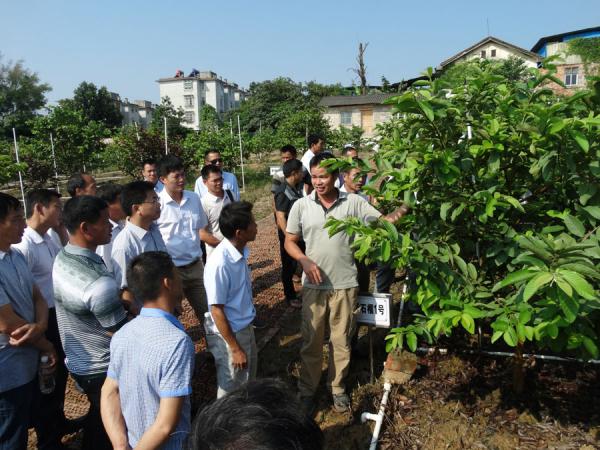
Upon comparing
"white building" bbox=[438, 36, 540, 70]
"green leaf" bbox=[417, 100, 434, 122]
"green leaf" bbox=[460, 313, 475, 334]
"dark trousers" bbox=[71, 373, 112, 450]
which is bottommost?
"dark trousers" bbox=[71, 373, 112, 450]

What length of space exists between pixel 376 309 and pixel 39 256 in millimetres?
2635

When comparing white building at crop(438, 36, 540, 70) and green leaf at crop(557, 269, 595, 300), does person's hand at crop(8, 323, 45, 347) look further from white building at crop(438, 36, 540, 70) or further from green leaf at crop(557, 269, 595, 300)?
white building at crop(438, 36, 540, 70)

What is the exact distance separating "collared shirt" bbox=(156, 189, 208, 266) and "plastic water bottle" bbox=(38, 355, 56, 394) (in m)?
1.64

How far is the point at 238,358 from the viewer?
2.81 meters

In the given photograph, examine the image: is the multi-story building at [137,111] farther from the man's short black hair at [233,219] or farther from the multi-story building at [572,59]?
the man's short black hair at [233,219]

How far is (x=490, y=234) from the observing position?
2.81 metres

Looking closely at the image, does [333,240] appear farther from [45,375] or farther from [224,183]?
[224,183]

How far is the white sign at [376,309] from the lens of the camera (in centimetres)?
349

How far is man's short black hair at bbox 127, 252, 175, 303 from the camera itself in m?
1.94

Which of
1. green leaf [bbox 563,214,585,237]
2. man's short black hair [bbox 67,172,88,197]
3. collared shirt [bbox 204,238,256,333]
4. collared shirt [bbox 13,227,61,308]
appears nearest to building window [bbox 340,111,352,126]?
man's short black hair [bbox 67,172,88,197]

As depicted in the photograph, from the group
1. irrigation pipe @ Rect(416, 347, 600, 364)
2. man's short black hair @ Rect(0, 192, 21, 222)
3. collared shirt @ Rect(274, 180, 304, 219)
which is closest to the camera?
man's short black hair @ Rect(0, 192, 21, 222)

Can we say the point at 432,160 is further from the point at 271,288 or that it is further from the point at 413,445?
the point at 271,288

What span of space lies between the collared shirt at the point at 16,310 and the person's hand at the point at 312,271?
1.81m

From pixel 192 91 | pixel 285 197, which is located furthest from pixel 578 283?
pixel 192 91
